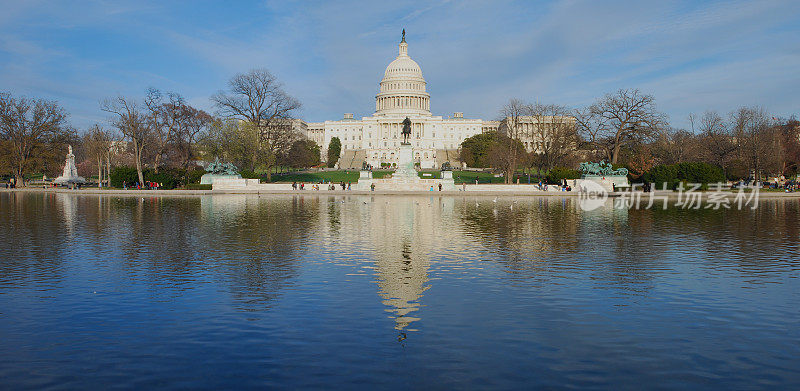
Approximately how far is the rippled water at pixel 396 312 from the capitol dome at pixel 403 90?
13501 centimetres

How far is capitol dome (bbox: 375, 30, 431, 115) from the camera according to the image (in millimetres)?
149625

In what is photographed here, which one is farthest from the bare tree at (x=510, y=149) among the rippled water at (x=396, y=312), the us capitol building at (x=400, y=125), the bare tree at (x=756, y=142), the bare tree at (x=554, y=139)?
the us capitol building at (x=400, y=125)

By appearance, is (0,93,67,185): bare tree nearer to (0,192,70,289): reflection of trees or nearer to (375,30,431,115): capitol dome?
(0,192,70,289): reflection of trees

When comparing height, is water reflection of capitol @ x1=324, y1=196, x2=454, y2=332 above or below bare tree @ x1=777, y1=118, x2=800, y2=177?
below

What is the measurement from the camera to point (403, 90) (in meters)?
150

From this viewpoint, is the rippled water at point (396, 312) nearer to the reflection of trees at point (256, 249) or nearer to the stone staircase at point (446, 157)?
the reflection of trees at point (256, 249)

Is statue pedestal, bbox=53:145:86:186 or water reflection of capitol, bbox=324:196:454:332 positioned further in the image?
statue pedestal, bbox=53:145:86:186

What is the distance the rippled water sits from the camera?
22.1ft

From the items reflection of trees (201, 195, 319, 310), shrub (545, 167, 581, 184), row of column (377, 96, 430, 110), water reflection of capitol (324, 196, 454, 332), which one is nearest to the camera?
water reflection of capitol (324, 196, 454, 332)

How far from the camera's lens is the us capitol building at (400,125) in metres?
147

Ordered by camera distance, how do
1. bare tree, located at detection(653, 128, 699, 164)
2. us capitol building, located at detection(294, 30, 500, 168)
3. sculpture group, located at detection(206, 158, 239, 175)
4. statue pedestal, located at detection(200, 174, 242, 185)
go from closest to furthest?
sculpture group, located at detection(206, 158, 239, 175)
statue pedestal, located at detection(200, 174, 242, 185)
bare tree, located at detection(653, 128, 699, 164)
us capitol building, located at detection(294, 30, 500, 168)

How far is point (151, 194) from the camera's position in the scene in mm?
47750

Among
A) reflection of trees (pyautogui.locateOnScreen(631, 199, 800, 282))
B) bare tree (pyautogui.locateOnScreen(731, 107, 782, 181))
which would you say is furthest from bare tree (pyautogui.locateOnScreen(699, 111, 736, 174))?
reflection of trees (pyautogui.locateOnScreen(631, 199, 800, 282))

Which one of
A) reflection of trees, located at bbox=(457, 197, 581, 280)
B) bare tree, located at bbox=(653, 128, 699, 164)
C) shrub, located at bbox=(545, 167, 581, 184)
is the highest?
bare tree, located at bbox=(653, 128, 699, 164)
